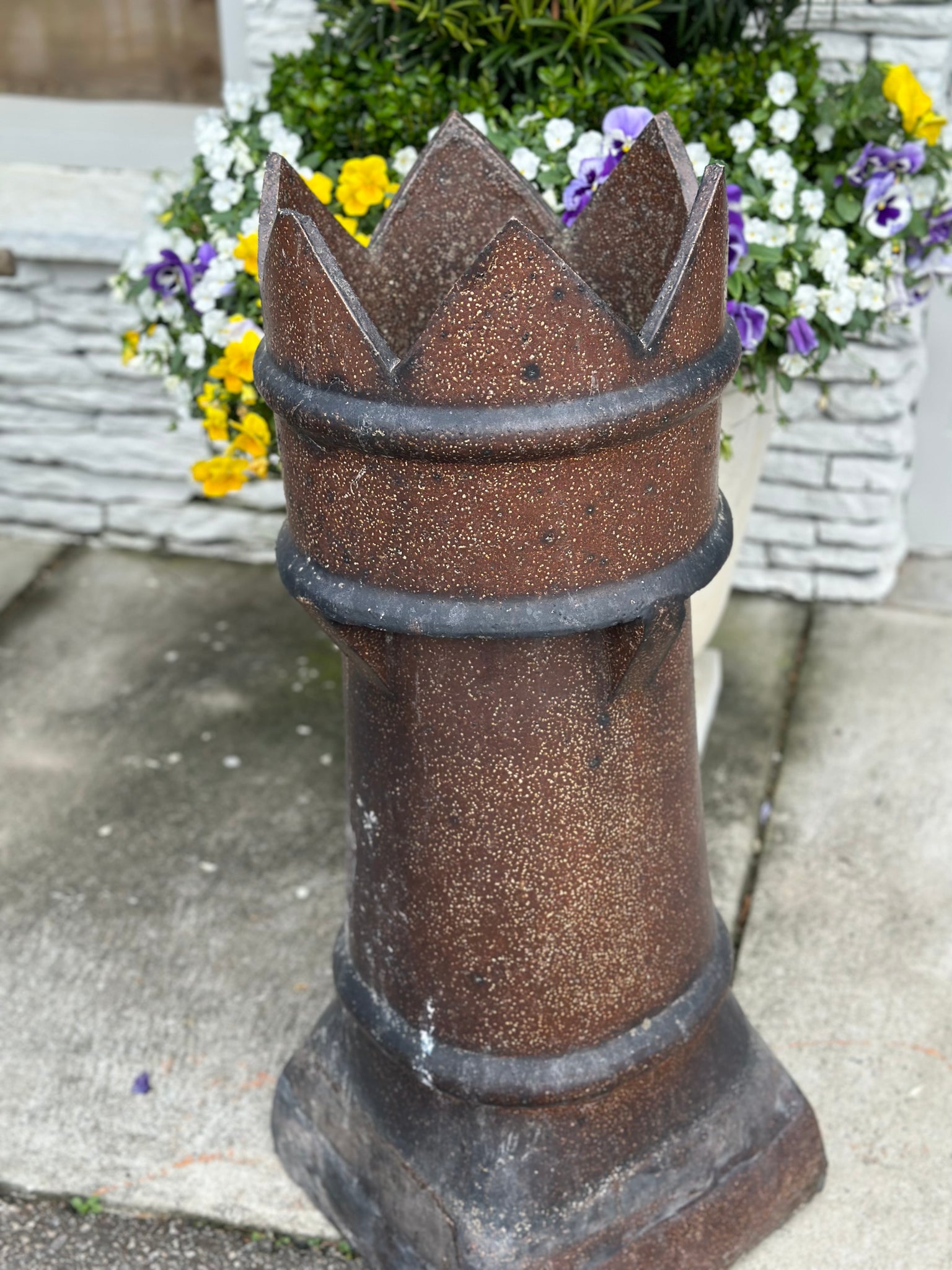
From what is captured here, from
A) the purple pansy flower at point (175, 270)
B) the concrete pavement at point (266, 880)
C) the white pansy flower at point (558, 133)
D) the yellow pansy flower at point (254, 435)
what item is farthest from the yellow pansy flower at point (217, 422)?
the concrete pavement at point (266, 880)

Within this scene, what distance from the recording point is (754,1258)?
190 cm

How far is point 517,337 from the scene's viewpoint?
1282 millimetres

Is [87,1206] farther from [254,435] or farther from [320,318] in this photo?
[320,318]

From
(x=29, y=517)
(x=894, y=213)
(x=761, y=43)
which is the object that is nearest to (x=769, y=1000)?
(x=894, y=213)

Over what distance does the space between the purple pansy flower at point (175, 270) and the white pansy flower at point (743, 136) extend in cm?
88

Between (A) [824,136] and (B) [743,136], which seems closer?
(B) [743,136]

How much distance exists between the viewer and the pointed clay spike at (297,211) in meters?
1.43

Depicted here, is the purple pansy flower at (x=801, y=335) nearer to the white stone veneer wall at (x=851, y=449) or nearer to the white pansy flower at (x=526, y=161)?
the white pansy flower at (x=526, y=161)

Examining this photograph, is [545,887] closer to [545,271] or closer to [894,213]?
[545,271]

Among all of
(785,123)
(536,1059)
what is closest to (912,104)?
(785,123)

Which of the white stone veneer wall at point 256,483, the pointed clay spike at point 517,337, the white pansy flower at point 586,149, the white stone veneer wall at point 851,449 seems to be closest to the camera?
the pointed clay spike at point 517,337

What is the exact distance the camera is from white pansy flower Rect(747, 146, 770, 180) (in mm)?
2242

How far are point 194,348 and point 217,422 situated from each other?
5.9 inches

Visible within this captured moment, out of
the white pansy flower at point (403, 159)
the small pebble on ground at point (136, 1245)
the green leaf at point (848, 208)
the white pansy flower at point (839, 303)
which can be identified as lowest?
the small pebble on ground at point (136, 1245)
